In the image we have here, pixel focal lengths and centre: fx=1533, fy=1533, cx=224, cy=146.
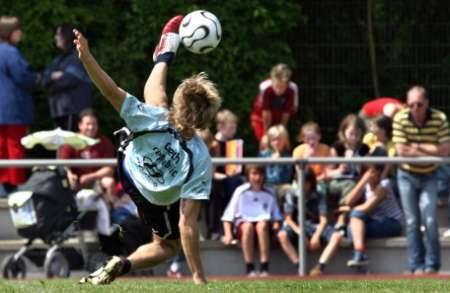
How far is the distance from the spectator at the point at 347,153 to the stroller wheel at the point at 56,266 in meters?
2.60

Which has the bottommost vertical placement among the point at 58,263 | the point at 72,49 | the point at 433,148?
the point at 58,263

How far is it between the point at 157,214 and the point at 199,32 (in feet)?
4.73

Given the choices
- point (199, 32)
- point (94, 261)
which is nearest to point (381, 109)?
point (94, 261)

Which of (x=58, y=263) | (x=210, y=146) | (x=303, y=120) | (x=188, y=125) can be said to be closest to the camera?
(x=188, y=125)

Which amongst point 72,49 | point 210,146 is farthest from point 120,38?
point 210,146

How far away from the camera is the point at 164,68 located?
417 inches

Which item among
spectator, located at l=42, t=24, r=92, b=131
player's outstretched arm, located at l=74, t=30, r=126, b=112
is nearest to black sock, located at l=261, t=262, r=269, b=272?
spectator, located at l=42, t=24, r=92, b=131

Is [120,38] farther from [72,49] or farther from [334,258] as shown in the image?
[334,258]

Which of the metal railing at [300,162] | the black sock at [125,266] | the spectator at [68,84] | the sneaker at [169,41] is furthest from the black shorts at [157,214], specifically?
the spectator at [68,84]

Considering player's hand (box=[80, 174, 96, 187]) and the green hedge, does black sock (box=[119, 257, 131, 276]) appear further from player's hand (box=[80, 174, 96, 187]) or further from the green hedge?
the green hedge

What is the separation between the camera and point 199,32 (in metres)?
11.1

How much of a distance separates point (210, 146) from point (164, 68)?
15.9 feet

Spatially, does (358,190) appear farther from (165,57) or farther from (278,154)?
(165,57)

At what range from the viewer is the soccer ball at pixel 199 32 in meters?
11.1
